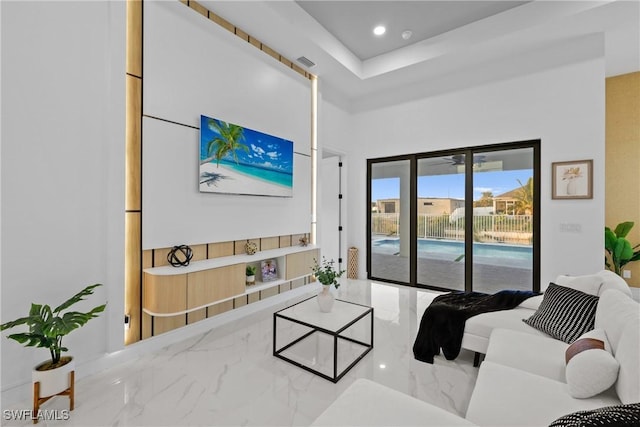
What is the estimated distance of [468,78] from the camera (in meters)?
4.24

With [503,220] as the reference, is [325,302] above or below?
below

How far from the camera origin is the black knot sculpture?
2744mm

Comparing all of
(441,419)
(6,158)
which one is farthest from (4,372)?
(441,419)


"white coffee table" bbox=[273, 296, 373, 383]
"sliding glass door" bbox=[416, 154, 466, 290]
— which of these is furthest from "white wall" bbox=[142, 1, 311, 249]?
"sliding glass door" bbox=[416, 154, 466, 290]

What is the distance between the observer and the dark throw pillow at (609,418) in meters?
0.73

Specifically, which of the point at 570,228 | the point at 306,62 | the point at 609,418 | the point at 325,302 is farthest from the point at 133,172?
the point at 570,228

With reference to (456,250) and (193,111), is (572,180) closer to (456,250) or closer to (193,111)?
(456,250)

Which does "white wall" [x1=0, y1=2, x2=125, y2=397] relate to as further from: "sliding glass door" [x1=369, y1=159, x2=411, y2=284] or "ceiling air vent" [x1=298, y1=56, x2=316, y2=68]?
"sliding glass door" [x1=369, y1=159, x2=411, y2=284]

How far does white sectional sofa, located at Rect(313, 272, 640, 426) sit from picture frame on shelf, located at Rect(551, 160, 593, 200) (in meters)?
2.37

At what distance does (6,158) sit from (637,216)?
6.94 metres

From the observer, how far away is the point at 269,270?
145 inches

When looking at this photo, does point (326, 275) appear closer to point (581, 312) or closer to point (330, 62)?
point (581, 312)

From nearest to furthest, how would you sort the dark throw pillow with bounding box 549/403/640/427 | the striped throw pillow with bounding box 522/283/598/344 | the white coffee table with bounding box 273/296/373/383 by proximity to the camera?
the dark throw pillow with bounding box 549/403/640/427 < the striped throw pillow with bounding box 522/283/598/344 < the white coffee table with bounding box 273/296/373/383

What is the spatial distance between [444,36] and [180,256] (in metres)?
4.20
